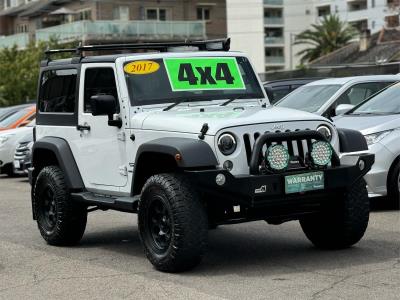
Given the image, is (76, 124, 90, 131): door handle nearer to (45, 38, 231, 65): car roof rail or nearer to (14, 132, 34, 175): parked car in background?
(45, 38, 231, 65): car roof rail

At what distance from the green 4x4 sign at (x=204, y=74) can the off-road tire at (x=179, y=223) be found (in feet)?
4.46

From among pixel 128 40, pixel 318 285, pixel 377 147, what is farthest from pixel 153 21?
pixel 318 285

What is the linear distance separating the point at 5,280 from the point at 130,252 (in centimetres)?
165

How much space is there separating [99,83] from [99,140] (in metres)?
0.61

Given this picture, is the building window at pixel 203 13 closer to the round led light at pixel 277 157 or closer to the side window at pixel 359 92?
the side window at pixel 359 92

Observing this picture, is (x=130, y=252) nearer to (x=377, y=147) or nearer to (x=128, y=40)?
(x=377, y=147)

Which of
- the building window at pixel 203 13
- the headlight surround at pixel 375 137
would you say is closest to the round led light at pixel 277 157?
the headlight surround at pixel 375 137

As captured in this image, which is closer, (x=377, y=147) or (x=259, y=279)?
(x=259, y=279)

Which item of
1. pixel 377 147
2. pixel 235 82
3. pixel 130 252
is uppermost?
pixel 235 82

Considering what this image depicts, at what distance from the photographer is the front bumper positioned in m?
7.24

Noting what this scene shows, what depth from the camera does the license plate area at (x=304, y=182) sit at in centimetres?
746

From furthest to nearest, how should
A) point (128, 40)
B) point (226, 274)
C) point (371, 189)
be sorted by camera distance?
point (128, 40), point (371, 189), point (226, 274)

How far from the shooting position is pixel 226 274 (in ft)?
24.8

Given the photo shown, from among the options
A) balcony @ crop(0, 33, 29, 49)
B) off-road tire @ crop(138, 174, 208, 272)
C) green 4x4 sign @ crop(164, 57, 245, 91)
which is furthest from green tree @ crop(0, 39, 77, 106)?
off-road tire @ crop(138, 174, 208, 272)
